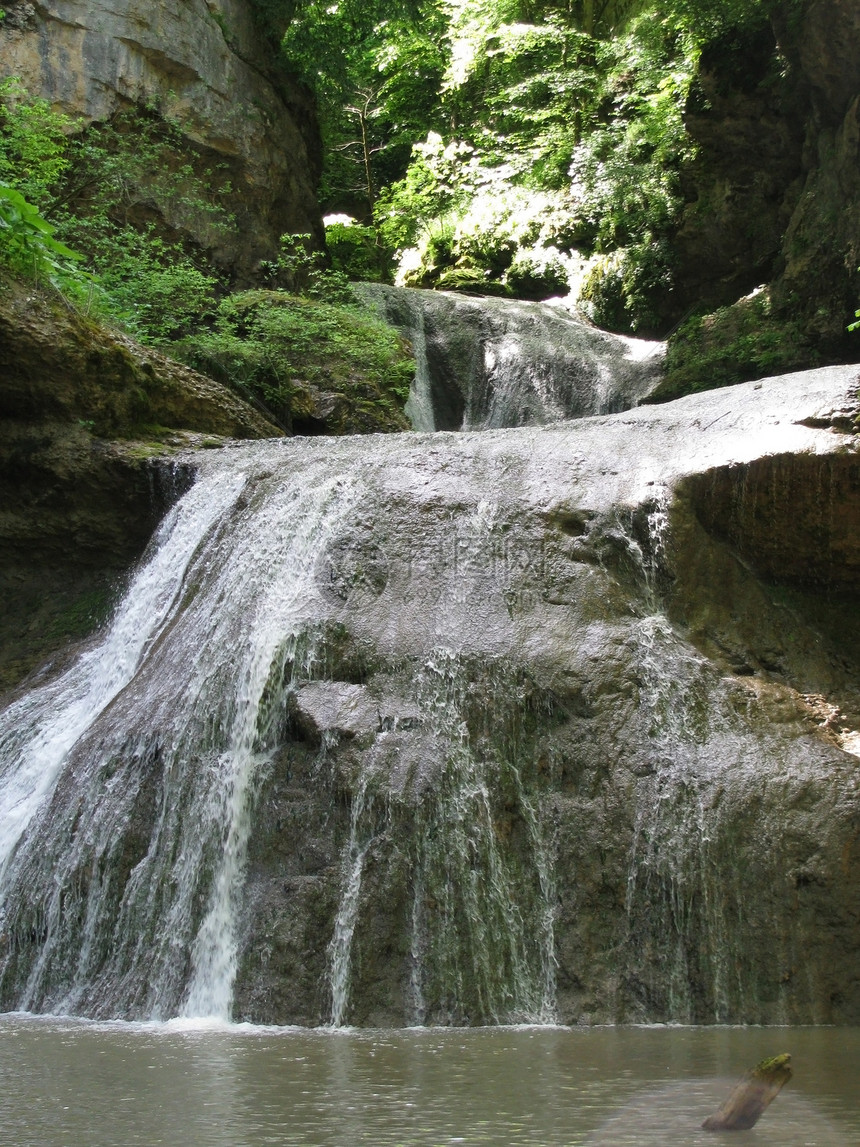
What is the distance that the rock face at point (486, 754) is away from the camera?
21.5 ft

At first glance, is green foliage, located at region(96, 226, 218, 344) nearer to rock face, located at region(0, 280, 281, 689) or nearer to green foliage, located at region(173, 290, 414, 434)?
green foliage, located at region(173, 290, 414, 434)

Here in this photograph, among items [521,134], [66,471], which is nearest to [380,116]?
[521,134]

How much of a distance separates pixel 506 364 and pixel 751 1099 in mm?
16337

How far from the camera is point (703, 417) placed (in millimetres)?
9938

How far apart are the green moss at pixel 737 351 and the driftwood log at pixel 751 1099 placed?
1306 centimetres

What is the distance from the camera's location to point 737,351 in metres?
16.2

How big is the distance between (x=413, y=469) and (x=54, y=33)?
1123 cm

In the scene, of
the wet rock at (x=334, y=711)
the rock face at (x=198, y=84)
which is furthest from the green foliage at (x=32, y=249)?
the rock face at (x=198, y=84)

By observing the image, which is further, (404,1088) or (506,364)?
(506,364)

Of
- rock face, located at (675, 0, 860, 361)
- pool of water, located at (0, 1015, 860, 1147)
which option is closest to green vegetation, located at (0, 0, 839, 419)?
rock face, located at (675, 0, 860, 361)

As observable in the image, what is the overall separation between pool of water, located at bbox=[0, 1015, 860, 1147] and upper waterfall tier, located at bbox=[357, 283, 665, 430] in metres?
13.4

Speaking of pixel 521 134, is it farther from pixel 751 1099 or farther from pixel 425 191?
pixel 751 1099

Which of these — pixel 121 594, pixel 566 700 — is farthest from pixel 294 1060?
pixel 121 594

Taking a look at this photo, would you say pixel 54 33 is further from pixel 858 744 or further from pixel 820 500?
pixel 858 744
